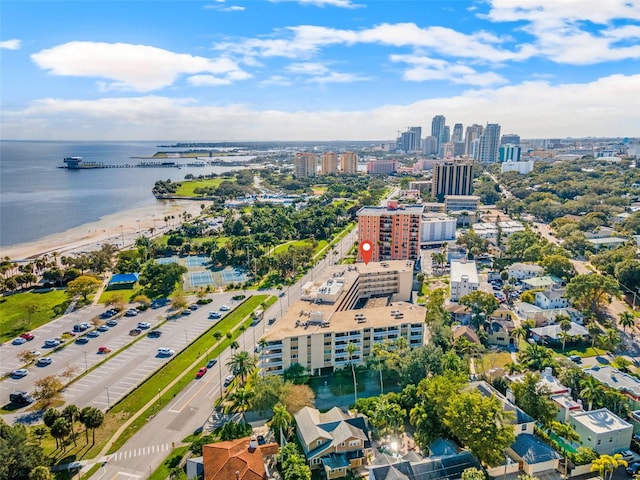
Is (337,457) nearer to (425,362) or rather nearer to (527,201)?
(425,362)

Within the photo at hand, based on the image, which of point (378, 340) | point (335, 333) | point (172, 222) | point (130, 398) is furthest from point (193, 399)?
point (172, 222)

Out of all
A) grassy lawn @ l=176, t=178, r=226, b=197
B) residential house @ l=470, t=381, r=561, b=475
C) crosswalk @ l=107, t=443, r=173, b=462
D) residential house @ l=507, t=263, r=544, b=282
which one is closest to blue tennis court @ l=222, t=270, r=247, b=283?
crosswalk @ l=107, t=443, r=173, b=462

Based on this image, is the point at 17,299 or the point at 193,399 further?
the point at 17,299

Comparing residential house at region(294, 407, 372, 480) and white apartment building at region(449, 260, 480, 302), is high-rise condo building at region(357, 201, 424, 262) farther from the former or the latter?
residential house at region(294, 407, 372, 480)

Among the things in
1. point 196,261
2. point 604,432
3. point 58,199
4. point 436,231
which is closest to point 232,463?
point 604,432

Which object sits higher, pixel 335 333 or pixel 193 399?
pixel 335 333

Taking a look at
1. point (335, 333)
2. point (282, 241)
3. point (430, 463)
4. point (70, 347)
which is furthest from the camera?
point (282, 241)

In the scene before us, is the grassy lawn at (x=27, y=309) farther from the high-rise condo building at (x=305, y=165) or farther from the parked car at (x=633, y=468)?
the high-rise condo building at (x=305, y=165)
